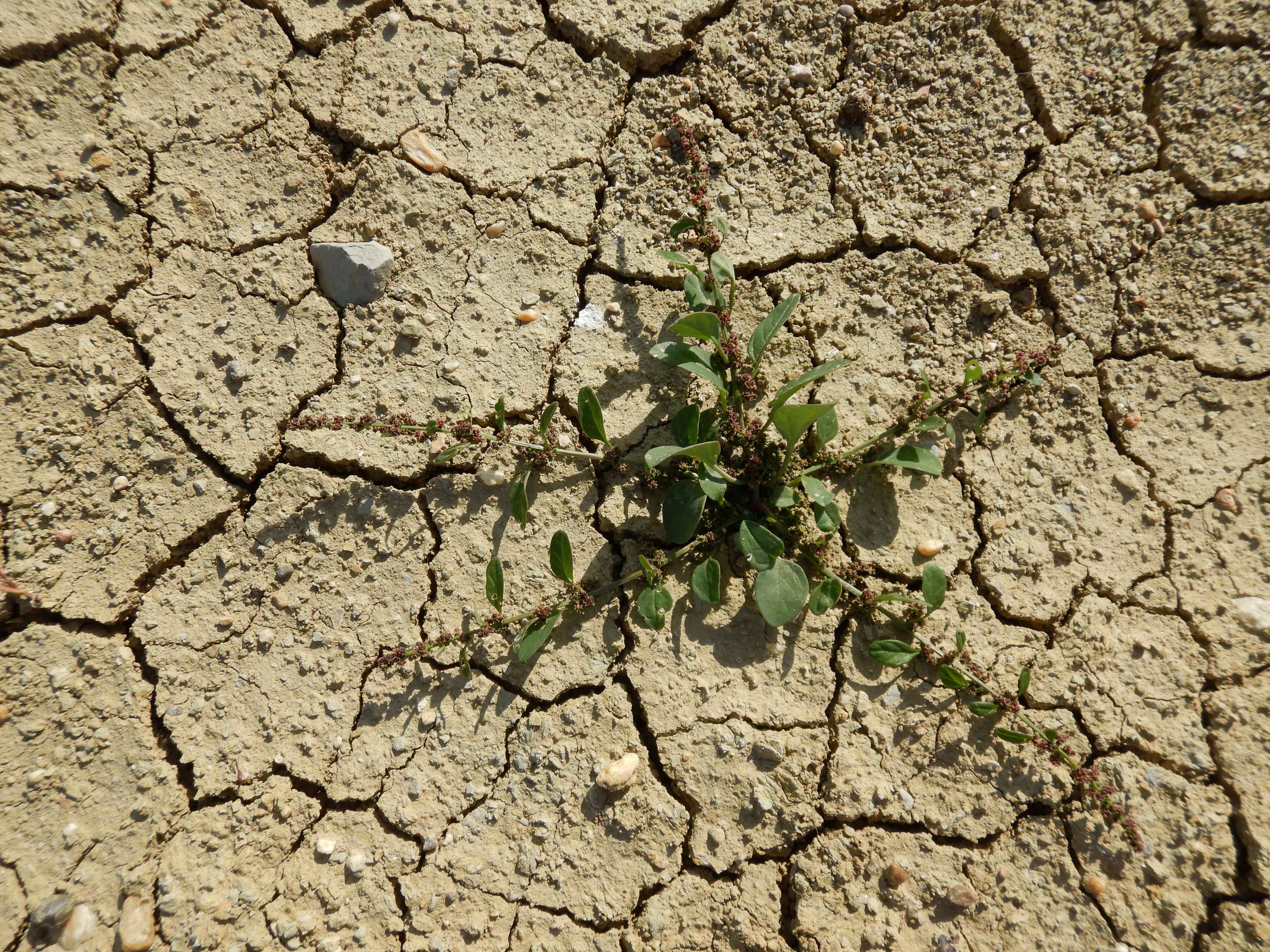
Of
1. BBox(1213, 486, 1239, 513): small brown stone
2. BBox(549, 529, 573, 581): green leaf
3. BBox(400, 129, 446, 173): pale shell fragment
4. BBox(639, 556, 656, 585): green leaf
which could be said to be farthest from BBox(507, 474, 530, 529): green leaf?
BBox(1213, 486, 1239, 513): small brown stone

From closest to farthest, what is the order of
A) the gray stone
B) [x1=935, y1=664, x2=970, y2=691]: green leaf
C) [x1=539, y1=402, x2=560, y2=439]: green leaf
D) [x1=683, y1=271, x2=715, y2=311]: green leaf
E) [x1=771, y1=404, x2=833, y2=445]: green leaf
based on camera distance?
1. [x1=771, y1=404, x2=833, y2=445]: green leaf
2. [x1=935, y1=664, x2=970, y2=691]: green leaf
3. [x1=539, y1=402, x2=560, y2=439]: green leaf
4. [x1=683, y1=271, x2=715, y2=311]: green leaf
5. the gray stone

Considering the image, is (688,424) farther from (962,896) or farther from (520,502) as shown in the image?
(962,896)

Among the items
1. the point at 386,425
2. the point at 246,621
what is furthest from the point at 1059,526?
the point at 246,621

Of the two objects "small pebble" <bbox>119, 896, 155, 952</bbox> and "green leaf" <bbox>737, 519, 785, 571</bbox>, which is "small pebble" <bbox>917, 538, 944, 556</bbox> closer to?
"green leaf" <bbox>737, 519, 785, 571</bbox>

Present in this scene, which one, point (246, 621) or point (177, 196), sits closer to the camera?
point (246, 621)

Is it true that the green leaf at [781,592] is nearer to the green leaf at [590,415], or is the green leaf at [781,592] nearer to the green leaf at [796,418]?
the green leaf at [796,418]

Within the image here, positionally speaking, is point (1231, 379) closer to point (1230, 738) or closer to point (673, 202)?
point (1230, 738)
